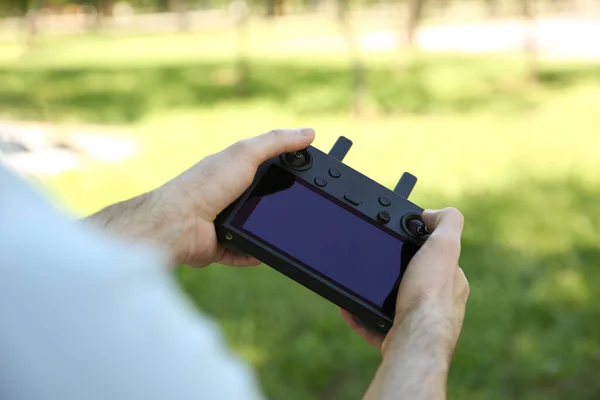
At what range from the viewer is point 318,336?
9.71 ft

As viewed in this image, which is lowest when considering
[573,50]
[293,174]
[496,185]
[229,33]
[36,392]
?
[229,33]

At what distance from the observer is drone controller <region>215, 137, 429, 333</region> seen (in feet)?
3.83

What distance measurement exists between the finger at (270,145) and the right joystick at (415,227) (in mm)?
220

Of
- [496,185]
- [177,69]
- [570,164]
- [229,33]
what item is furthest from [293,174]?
[229,33]

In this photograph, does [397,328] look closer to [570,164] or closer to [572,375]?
[572,375]

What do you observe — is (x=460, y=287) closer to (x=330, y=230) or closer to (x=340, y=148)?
(x=330, y=230)

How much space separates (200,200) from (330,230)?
23 cm

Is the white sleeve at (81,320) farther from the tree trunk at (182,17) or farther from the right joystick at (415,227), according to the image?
the tree trunk at (182,17)

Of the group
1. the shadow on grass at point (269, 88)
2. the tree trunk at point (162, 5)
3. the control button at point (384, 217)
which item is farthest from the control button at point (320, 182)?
the tree trunk at point (162, 5)

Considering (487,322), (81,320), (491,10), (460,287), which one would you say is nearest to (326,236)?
(460,287)

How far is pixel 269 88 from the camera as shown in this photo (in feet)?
34.2

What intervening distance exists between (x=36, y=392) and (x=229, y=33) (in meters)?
21.8

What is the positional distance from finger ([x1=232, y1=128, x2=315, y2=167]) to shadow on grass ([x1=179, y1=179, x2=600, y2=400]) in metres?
1.49

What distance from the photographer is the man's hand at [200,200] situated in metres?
1.18
